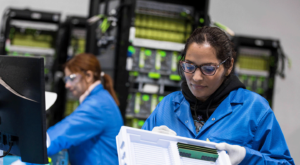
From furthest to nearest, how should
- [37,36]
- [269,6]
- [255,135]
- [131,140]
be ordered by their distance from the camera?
[269,6]
[37,36]
[255,135]
[131,140]

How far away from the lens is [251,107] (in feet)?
5.76

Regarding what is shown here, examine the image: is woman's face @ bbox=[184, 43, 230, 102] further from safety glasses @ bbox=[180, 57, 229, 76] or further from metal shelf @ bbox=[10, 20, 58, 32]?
metal shelf @ bbox=[10, 20, 58, 32]

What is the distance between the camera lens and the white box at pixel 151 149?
1347 mm

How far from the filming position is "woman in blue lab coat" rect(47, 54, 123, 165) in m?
2.84

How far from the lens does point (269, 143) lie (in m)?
1.67

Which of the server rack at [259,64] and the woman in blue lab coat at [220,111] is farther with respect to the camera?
the server rack at [259,64]

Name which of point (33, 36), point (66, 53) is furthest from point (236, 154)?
point (33, 36)

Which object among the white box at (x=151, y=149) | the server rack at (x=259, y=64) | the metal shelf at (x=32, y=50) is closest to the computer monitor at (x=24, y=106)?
the white box at (x=151, y=149)

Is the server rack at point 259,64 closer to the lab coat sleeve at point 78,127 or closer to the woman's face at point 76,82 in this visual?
the woman's face at point 76,82

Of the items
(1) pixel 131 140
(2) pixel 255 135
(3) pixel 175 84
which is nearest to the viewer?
(1) pixel 131 140

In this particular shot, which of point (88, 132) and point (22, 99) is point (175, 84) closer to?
point (88, 132)

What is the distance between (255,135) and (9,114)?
4.13 feet

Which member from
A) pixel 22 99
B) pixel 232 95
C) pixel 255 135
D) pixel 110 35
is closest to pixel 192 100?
pixel 232 95

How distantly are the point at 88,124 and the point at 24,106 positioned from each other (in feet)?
4.84
